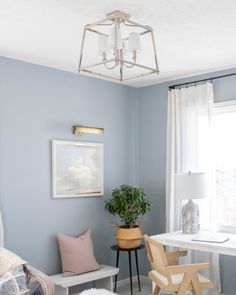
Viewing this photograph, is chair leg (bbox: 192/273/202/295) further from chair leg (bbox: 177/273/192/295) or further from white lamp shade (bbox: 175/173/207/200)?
white lamp shade (bbox: 175/173/207/200)

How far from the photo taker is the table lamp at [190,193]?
13.4ft

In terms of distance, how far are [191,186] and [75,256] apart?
1.41 m

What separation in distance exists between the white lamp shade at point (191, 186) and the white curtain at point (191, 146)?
0.33m

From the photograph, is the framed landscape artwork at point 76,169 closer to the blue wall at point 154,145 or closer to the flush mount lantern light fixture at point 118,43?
the blue wall at point 154,145

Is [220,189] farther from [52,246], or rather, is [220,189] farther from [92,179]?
[52,246]

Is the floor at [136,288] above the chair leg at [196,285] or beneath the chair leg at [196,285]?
beneath

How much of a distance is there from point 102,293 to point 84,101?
7.94 ft

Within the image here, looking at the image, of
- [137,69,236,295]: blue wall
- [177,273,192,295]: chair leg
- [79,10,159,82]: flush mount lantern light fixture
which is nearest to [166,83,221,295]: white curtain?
[137,69,236,295]: blue wall

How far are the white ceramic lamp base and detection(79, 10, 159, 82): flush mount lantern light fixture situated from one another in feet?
5.09

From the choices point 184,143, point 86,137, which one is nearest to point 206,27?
point 184,143

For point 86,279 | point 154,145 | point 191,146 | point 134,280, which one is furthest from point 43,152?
point 134,280

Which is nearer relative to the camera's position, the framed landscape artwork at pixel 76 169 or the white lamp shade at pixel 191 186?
the white lamp shade at pixel 191 186

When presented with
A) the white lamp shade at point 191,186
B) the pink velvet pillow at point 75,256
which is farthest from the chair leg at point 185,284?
the pink velvet pillow at point 75,256

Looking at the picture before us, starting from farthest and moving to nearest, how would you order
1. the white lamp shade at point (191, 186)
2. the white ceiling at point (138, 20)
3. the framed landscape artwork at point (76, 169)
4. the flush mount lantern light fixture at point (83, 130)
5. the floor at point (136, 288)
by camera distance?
1. the floor at point (136, 288)
2. the flush mount lantern light fixture at point (83, 130)
3. the framed landscape artwork at point (76, 169)
4. the white lamp shade at point (191, 186)
5. the white ceiling at point (138, 20)
